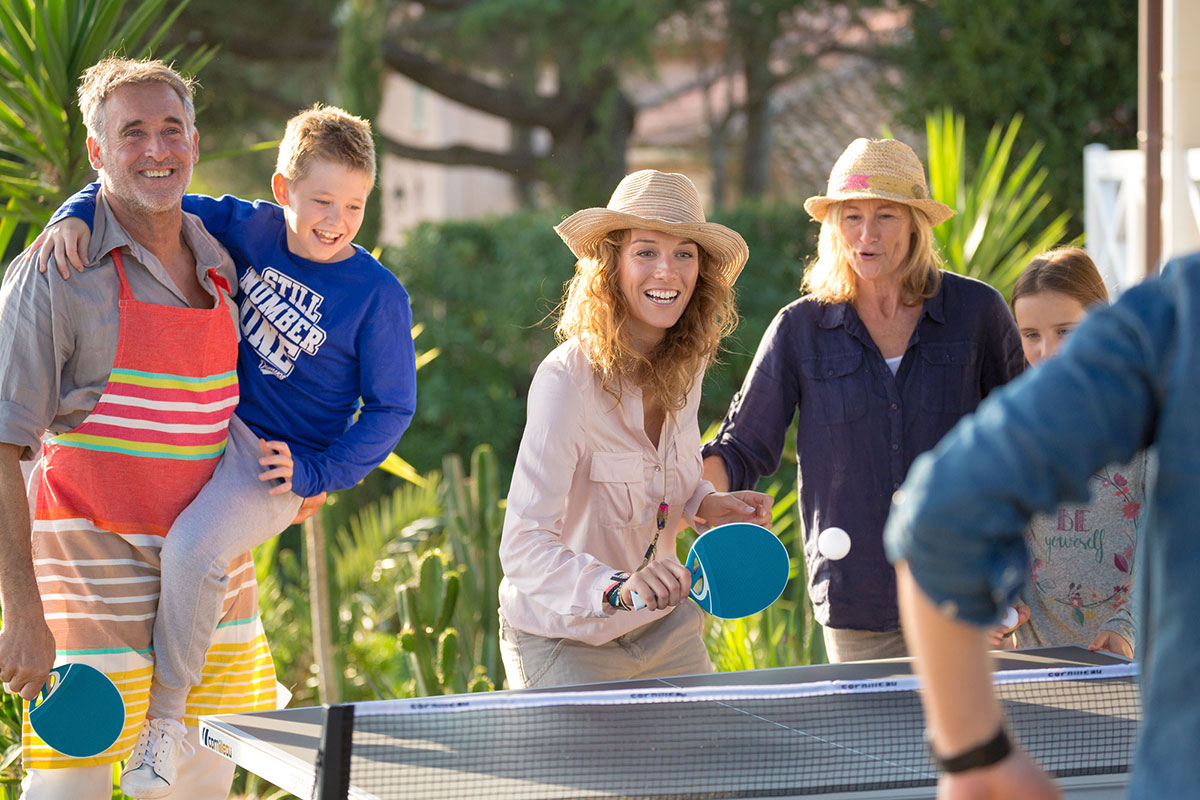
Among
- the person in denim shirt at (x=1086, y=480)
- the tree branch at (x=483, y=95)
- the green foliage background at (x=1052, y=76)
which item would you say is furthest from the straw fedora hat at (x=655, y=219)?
the tree branch at (x=483, y=95)

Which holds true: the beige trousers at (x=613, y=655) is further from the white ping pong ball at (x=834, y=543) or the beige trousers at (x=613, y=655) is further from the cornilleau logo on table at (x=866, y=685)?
the cornilleau logo on table at (x=866, y=685)

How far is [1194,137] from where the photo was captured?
6.75 metres

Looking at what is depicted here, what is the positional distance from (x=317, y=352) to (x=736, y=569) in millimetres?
1259

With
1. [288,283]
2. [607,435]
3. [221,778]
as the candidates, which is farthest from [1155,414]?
[221,778]

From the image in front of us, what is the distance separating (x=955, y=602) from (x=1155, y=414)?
300 mm

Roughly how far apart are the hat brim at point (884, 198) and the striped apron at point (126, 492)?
1803 millimetres

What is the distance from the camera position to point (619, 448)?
133 inches

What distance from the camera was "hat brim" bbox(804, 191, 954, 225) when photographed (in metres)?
3.73

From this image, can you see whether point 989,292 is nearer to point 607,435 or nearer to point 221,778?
point 607,435

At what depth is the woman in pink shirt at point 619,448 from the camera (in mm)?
3209

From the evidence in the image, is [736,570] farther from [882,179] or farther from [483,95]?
[483,95]

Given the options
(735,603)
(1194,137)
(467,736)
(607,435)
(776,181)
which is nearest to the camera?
(467,736)

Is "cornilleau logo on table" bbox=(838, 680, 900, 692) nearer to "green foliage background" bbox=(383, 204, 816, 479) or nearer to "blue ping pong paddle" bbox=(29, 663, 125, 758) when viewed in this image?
"blue ping pong paddle" bbox=(29, 663, 125, 758)

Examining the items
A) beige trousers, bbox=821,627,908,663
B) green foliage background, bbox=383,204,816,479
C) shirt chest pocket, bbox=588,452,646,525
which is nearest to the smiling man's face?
shirt chest pocket, bbox=588,452,646,525
